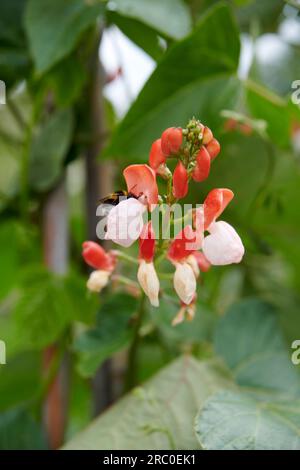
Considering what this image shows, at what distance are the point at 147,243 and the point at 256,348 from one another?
0.31 meters

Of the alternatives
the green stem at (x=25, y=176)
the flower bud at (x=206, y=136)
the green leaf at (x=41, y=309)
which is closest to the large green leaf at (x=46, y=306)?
the green leaf at (x=41, y=309)

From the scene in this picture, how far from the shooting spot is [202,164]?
35cm

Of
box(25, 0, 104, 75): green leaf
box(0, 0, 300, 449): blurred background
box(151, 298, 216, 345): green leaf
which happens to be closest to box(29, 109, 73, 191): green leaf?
box(0, 0, 300, 449): blurred background

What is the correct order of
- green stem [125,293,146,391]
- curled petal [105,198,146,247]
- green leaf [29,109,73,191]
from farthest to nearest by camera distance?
green leaf [29,109,73,191] → green stem [125,293,146,391] → curled petal [105,198,146,247]

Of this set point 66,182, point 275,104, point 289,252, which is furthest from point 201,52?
point 289,252

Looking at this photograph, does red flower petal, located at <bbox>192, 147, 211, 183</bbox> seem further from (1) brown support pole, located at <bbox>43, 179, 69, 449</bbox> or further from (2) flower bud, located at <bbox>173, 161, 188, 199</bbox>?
(1) brown support pole, located at <bbox>43, 179, 69, 449</bbox>

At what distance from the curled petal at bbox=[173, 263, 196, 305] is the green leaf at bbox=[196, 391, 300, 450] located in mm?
113

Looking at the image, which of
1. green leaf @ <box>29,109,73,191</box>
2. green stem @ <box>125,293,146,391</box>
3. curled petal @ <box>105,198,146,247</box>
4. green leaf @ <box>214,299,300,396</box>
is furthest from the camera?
green leaf @ <box>29,109,73,191</box>

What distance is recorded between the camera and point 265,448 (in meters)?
0.42

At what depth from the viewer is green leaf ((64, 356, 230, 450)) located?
0.50m

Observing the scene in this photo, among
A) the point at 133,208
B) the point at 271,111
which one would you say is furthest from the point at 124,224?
the point at 271,111

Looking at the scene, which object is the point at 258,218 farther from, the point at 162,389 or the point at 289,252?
the point at 162,389

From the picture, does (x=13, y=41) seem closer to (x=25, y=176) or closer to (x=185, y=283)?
(x=25, y=176)

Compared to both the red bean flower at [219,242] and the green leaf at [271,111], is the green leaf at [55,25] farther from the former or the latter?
the red bean flower at [219,242]
